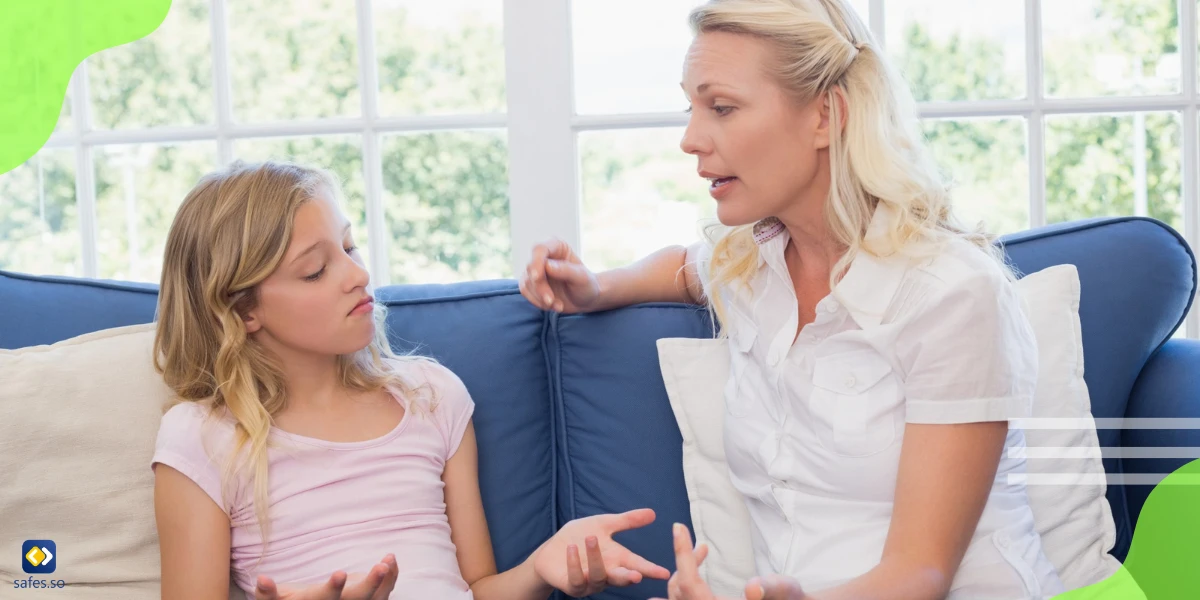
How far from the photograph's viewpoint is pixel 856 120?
4.21 ft

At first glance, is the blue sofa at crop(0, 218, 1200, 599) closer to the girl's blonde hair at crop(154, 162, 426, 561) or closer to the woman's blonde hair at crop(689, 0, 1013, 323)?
the girl's blonde hair at crop(154, 162, 426, 561)

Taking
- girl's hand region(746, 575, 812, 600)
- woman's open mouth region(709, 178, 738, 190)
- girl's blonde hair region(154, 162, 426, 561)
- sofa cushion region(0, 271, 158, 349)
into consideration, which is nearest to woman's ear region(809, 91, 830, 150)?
woman's open mouth region(709, 178, 738, 190)

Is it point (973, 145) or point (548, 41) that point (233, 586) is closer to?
point (548, 41)

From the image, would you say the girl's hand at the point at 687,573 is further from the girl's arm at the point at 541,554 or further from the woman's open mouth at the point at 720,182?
the woman's open mouth at the point at 720,182

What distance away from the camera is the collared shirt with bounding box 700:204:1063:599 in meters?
1.15

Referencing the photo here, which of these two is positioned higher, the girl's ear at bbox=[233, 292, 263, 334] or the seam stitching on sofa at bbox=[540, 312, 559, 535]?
the girl's ear at bbox=[233, 292, 263, 334]

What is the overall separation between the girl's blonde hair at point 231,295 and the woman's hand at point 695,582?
577 millimetres

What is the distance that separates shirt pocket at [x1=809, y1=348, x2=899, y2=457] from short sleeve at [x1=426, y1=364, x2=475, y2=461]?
0.52 m

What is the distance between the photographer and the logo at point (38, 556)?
133 cm

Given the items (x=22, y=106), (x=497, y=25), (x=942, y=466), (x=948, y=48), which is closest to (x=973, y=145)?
(x=948, y=48)

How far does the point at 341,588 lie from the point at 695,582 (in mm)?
375

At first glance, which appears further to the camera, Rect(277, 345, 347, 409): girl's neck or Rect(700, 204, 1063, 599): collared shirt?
Rect(277, 345, 347, 409): girl's neck

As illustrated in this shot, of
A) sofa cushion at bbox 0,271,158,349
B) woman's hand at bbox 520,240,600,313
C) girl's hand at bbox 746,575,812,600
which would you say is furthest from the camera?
sofa cushion at bbox 0,271,158,349

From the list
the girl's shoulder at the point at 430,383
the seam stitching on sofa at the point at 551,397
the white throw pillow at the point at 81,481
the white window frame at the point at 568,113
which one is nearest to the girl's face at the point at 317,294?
the girl's shoulder at the point at 430,383
